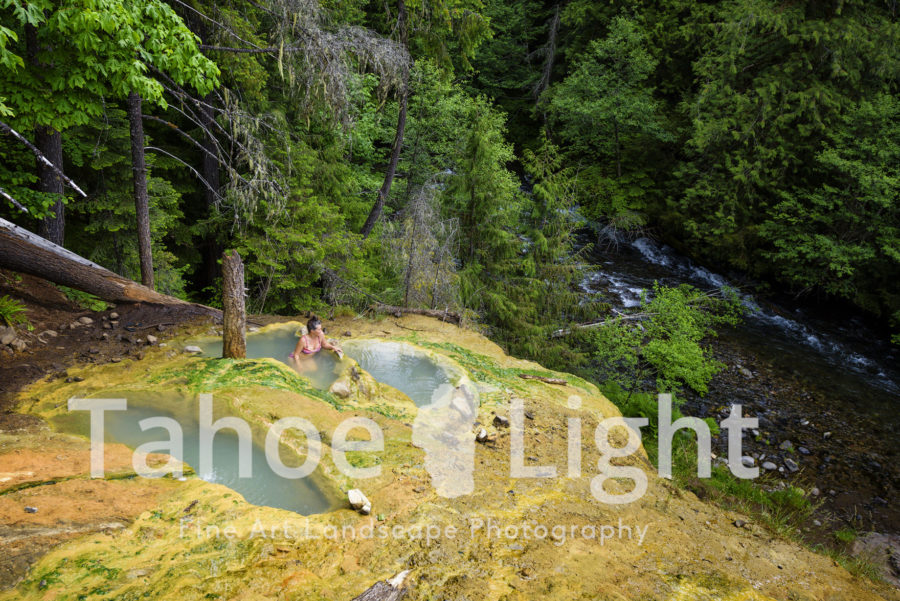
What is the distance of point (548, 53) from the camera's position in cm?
2417

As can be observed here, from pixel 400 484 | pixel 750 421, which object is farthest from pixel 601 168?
pixel 400 484

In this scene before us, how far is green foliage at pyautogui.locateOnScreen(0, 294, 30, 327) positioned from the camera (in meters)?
6.00

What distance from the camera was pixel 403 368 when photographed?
7.51 metres

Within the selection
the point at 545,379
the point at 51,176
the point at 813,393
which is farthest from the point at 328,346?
the point at 813,393

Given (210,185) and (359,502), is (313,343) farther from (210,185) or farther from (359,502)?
(210,185)

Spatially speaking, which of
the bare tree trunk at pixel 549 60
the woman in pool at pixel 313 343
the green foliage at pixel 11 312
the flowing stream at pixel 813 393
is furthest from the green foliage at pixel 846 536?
the bare tree trunk at pixel 549 60

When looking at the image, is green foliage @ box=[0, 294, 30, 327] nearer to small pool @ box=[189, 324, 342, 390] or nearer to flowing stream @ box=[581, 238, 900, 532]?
small pool @ box=[189, 324, 342, 390]

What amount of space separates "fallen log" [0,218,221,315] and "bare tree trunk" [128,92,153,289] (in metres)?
0.53

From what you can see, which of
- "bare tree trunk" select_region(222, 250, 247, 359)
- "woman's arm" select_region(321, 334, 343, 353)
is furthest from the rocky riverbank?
"woman's arm" select_region(321, 334, 343, 353)

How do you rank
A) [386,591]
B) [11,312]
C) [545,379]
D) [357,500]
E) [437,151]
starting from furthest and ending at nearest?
[437,151] → [545,379] → [11,312] → [357,500] → [386,591]

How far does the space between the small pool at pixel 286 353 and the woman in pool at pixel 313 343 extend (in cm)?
8

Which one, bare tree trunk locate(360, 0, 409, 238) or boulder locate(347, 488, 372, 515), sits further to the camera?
bare tree trunk locate(360, 0, 409, 238)

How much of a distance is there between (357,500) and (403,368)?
3.64 meters

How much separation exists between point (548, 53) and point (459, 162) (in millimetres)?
16505
